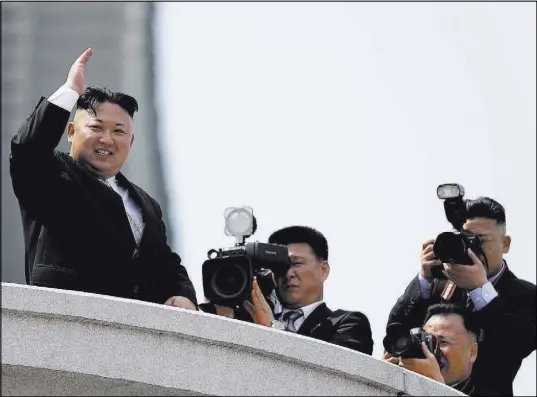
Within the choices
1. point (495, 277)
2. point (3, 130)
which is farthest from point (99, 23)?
point (495, 277)

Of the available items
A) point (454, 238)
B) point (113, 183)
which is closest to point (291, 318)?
point (454, 238)

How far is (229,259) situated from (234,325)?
2.88 ft

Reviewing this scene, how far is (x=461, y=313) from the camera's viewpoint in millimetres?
8922

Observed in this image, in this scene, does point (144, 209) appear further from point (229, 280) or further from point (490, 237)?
point (490, 237)

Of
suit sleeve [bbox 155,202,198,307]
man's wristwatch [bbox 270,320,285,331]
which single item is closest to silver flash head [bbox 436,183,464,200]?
man's wristwatch [bbox 270,320,285,331]

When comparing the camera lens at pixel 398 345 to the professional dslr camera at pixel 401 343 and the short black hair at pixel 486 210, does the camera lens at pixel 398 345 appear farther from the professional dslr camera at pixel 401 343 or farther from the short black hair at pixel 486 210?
the short black hair at pixel 486 210

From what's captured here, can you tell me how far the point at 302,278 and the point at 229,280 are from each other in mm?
1036

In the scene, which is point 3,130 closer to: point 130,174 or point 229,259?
point 130,174

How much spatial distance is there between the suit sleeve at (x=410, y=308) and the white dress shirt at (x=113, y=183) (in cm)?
165

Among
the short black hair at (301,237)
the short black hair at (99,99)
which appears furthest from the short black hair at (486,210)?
the short black hair at (99,99)

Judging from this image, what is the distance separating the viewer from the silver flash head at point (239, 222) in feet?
27.6

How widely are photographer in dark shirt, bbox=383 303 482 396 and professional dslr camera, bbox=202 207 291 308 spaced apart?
2.69ft

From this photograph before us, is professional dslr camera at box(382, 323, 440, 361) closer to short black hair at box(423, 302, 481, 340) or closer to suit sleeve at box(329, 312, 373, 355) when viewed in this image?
suit sleeve at box(329, 312, 373, 355)

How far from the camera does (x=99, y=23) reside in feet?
348
